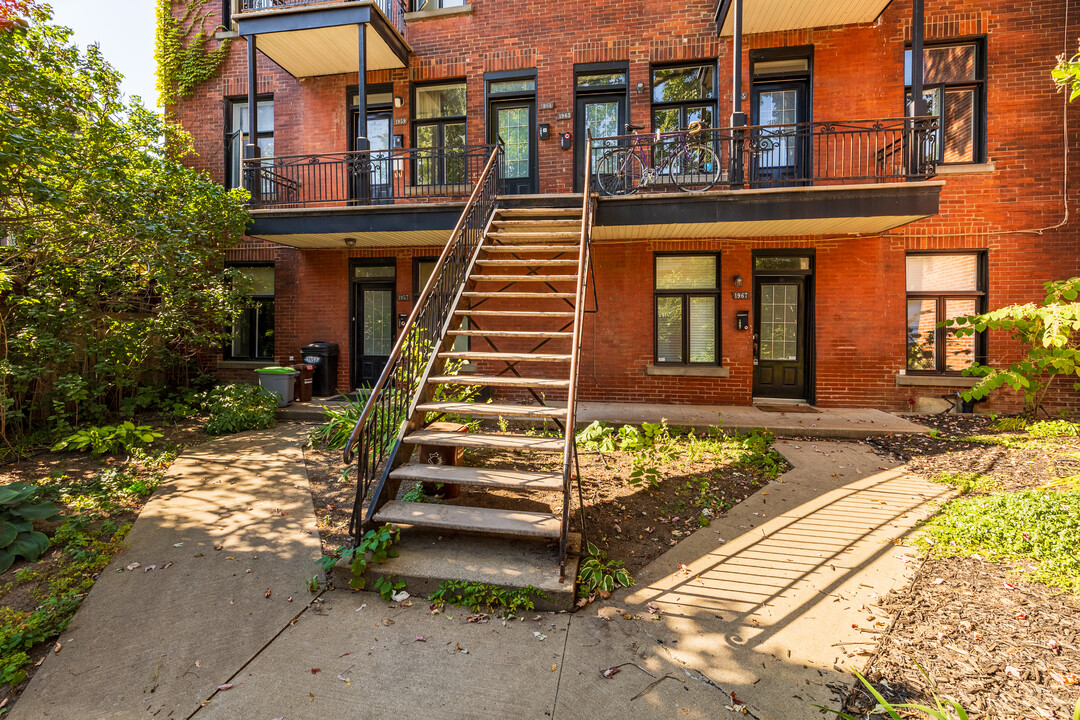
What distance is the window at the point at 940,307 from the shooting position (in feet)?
26.7

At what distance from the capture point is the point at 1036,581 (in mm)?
3137

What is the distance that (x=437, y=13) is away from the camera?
9383 mm

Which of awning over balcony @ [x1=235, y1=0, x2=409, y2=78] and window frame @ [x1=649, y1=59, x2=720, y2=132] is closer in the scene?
awning over balcony @ [x1=235, y1=0, x2=409, y2=78]

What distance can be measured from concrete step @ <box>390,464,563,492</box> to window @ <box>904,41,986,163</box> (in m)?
8.83

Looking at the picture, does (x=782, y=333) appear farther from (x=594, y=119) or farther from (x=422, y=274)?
(x=422, y=274)

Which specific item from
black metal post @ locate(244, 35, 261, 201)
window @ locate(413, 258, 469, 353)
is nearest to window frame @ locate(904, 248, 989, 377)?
window @ locate(413, 258, 469, 353)

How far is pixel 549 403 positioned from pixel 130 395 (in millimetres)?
6653

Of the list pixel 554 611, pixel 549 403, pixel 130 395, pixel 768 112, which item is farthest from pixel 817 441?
pixel 130 395

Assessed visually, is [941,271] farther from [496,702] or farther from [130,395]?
[130,395]

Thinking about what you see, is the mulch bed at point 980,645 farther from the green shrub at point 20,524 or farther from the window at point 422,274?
the window at point 422,274

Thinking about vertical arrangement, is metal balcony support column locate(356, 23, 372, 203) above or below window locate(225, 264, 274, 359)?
above

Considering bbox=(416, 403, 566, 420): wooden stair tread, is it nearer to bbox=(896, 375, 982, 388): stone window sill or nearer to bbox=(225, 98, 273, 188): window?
Result: bbox=(896, 375, 982, 388): stone window sill

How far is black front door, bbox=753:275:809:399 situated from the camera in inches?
338

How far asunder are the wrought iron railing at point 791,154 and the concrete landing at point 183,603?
677 centimetres
